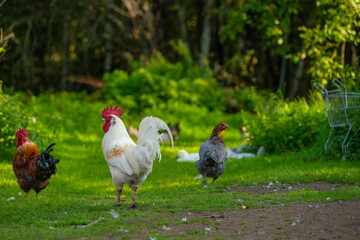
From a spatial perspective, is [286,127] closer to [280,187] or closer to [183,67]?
[280,187]

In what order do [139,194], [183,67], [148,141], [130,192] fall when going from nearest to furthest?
[148,141] < [139,194] < [130,192] < [183,67]

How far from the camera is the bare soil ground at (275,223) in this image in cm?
567

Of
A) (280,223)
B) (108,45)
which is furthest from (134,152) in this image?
(108,45)

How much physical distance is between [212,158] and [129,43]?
54.2ft

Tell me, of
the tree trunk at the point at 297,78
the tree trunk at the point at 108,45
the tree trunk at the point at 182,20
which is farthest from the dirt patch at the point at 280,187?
the tree trunk at the point at 108,45

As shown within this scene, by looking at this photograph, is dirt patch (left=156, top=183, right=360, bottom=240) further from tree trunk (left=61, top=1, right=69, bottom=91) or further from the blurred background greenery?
tree trunk (left=61, top=1, right=69, bottom=91)

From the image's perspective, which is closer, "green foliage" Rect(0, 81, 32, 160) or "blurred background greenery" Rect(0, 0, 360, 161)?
"green foliage" Rect(0, 81, 32, 160)

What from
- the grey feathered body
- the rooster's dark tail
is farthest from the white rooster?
the grey feathered body

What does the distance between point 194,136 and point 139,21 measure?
934 cm

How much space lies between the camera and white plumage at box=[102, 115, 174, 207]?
23.0 feet

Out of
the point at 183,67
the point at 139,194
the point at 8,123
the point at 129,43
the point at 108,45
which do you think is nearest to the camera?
the point at 139,194

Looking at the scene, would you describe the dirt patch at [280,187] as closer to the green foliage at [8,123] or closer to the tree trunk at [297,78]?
the green foliage at [8,123]

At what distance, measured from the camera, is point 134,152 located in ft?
23.2

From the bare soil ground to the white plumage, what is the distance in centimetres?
87
